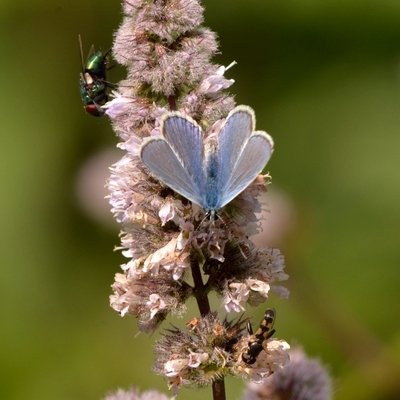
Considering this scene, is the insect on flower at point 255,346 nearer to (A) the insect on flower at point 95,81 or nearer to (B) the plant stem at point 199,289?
(B) the plant stem at point 199,289

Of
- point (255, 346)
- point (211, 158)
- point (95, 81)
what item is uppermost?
point (95, 81)

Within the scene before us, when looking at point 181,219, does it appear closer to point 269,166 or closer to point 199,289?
point 199,289

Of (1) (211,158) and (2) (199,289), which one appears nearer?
(1) (211,158)

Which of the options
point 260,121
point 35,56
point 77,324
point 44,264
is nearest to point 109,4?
point 35,56

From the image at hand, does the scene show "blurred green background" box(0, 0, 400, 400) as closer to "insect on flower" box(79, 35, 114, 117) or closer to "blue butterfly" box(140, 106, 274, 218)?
Result: "insect on flower" box(79, 35, 114, 117)

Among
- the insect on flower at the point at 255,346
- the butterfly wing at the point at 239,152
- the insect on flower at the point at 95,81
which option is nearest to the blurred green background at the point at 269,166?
the insect on flower at the point at 95,81

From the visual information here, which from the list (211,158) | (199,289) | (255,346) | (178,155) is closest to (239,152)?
(211,158)

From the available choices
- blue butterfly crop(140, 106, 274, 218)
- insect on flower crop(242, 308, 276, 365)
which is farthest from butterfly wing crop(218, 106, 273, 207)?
insect on flower crop(242, 308, 276, 365)
